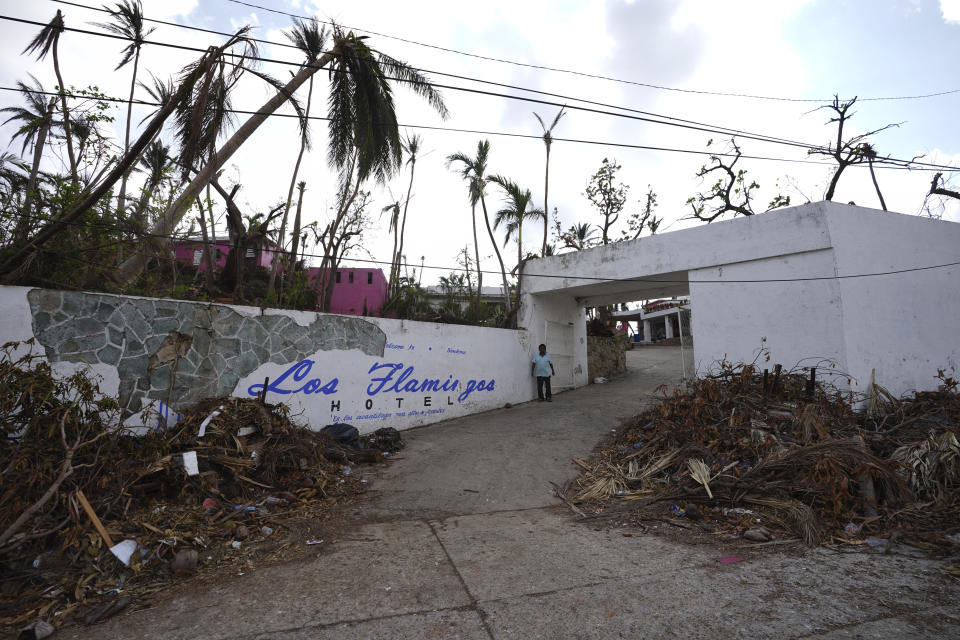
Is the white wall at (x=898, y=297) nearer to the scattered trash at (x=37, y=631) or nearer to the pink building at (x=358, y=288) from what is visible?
the scattered trash at (x=37, y=631)

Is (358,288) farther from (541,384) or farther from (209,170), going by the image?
(209,170)

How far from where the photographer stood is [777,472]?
188 inches

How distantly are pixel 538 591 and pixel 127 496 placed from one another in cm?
380

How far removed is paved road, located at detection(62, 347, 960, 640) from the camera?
2.60 metres

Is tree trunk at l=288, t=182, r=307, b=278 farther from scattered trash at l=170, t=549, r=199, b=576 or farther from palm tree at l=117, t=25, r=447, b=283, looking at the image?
scattered trash at l=170, t=549, r=199, b=576

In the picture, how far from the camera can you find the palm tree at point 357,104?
946cm

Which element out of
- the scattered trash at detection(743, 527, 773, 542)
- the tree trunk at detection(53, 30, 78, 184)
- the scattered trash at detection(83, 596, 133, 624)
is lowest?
the scattered trash at detection(743, 527, 773, 542)

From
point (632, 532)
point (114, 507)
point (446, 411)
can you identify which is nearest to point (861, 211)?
point (632, 532)

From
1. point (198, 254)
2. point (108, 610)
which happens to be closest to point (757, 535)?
point (108, 610)

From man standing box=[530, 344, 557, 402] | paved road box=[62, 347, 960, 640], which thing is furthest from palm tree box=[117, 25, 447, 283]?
paved road box=[62, 347, 960, 640]

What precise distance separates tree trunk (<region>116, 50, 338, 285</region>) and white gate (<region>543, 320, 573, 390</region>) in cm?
846

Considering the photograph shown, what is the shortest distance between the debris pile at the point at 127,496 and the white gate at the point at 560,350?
809 cm

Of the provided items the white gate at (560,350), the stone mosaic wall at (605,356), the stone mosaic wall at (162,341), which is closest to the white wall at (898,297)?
the white gate at (560,350)

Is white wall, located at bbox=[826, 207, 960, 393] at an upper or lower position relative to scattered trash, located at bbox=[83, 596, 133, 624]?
upper
